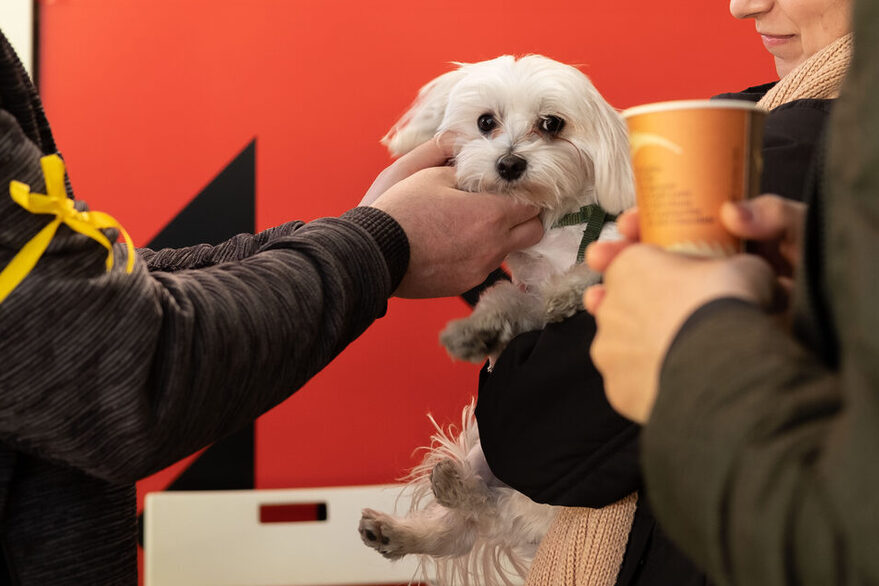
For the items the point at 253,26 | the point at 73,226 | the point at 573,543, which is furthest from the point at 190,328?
the point at 253,26

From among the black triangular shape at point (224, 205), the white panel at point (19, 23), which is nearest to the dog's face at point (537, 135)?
the black triangular shape at point (224, 205)

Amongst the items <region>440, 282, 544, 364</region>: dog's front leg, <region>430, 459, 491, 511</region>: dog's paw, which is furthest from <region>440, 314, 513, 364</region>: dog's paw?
<region>430, 459, 491, 511</region>: dog's paw

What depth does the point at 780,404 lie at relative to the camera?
321 millimetres

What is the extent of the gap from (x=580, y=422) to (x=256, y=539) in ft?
4.32

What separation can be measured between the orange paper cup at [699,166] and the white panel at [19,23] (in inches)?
77.2

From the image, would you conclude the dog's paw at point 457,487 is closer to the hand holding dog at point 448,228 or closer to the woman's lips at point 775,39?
the hand holding dog at point 448,228

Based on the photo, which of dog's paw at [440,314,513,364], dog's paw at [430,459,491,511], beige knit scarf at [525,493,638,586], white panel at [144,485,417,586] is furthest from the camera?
white panel at [144,485,417,586]

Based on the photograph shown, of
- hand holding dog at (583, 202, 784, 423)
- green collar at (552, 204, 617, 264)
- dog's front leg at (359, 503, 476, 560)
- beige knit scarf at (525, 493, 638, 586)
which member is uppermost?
hand holding dog at (583, 202, 784, 423)

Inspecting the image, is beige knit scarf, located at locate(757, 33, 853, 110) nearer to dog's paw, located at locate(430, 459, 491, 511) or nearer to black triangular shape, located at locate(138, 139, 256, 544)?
dog's paw, located at locate(430, 459, 491, 511)

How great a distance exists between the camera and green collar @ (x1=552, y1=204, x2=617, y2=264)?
1.19m

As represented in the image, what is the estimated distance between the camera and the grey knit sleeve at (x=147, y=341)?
0.58 m

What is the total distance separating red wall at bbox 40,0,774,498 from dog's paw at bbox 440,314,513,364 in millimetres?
950

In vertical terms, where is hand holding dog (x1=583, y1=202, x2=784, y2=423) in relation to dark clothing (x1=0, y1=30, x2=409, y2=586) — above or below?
above

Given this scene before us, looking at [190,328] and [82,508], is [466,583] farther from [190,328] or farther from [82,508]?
[190,328]
